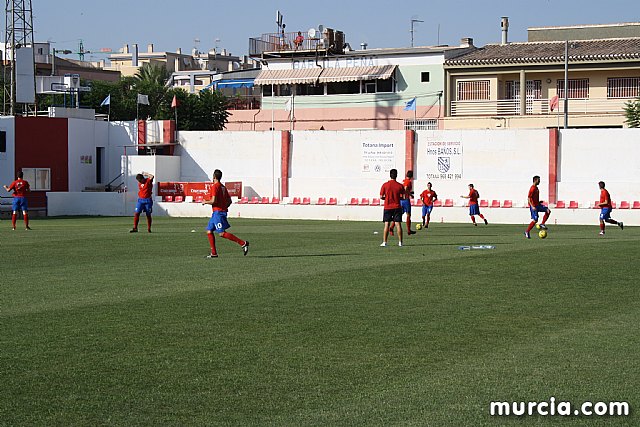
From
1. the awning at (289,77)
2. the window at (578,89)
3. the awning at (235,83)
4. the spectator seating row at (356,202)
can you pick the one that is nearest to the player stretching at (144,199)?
the spectator seating row at (356,202)

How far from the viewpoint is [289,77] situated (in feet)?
227

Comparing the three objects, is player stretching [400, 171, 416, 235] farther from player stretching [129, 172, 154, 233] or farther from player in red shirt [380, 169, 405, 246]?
player stretching [129, 172, 154, 233]

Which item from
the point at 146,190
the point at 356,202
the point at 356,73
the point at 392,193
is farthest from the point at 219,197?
the point at 356,73

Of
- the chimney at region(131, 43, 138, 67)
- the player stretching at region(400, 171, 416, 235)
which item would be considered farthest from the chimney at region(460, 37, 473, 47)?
the chimney at region(131, 43, 138, 67)

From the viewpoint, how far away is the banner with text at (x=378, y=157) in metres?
50.3

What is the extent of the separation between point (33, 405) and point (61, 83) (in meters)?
52.1

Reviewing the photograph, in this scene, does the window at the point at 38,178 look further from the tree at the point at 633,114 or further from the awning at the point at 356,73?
the tree at the point at 633,114

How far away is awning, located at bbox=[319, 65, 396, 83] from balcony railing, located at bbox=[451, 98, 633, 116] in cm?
513

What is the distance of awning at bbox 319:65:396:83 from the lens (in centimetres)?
6488

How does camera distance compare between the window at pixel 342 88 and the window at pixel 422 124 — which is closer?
the window at pixel 422 124

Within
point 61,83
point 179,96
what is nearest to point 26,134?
point 61,83

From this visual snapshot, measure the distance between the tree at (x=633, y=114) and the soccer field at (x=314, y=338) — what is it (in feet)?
118

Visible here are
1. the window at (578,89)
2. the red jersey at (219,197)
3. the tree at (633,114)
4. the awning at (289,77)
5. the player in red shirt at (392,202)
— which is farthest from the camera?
the awning at (289,77)

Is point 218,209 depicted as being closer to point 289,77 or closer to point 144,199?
point 144,199
